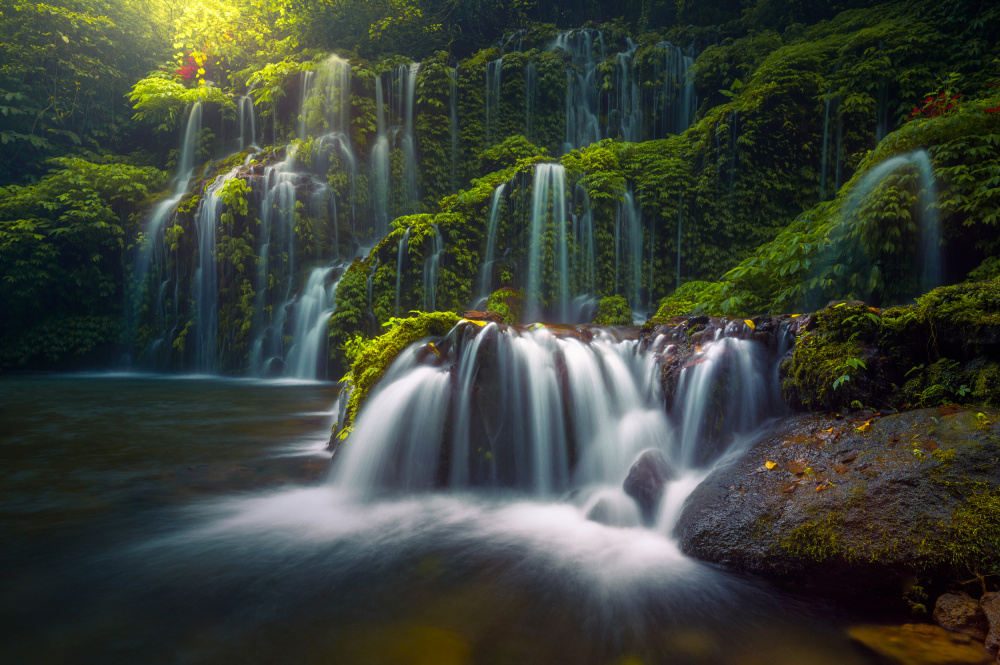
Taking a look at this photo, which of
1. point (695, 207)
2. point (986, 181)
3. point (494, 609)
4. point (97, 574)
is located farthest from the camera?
point (695, 207)

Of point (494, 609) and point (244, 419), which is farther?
point (244, 419)

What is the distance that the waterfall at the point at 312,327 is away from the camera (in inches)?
506

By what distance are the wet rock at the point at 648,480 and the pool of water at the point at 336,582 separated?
22 cm

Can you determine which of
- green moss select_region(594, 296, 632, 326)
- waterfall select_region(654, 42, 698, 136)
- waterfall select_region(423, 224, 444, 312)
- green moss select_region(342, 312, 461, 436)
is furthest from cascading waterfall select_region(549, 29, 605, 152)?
green moss select_region(342, 312, 461, 436)

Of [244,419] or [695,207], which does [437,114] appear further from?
[244,419]

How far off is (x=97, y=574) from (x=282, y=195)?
14045mm

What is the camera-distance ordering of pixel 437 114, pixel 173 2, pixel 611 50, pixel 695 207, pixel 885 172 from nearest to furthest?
1. pixel 885 172
2. pixel 695 207
3. pixel 437 114
4. pixel 611 50
5. pixel 173 2

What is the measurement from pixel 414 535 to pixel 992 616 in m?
3.33

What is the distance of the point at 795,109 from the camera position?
11.7 metres

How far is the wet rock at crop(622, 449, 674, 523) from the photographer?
12.3 ft

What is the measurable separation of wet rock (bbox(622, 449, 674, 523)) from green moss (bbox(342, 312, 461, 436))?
2699mm

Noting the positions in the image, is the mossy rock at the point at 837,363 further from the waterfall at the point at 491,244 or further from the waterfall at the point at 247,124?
the waterfall at the point at 247,124

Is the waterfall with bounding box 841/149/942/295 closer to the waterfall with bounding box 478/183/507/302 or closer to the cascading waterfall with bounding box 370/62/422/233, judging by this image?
the waterfall with bounding box 478/183/507/302

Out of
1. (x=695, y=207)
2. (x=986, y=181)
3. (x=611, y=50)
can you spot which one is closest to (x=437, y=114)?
(x=611, y=50)
